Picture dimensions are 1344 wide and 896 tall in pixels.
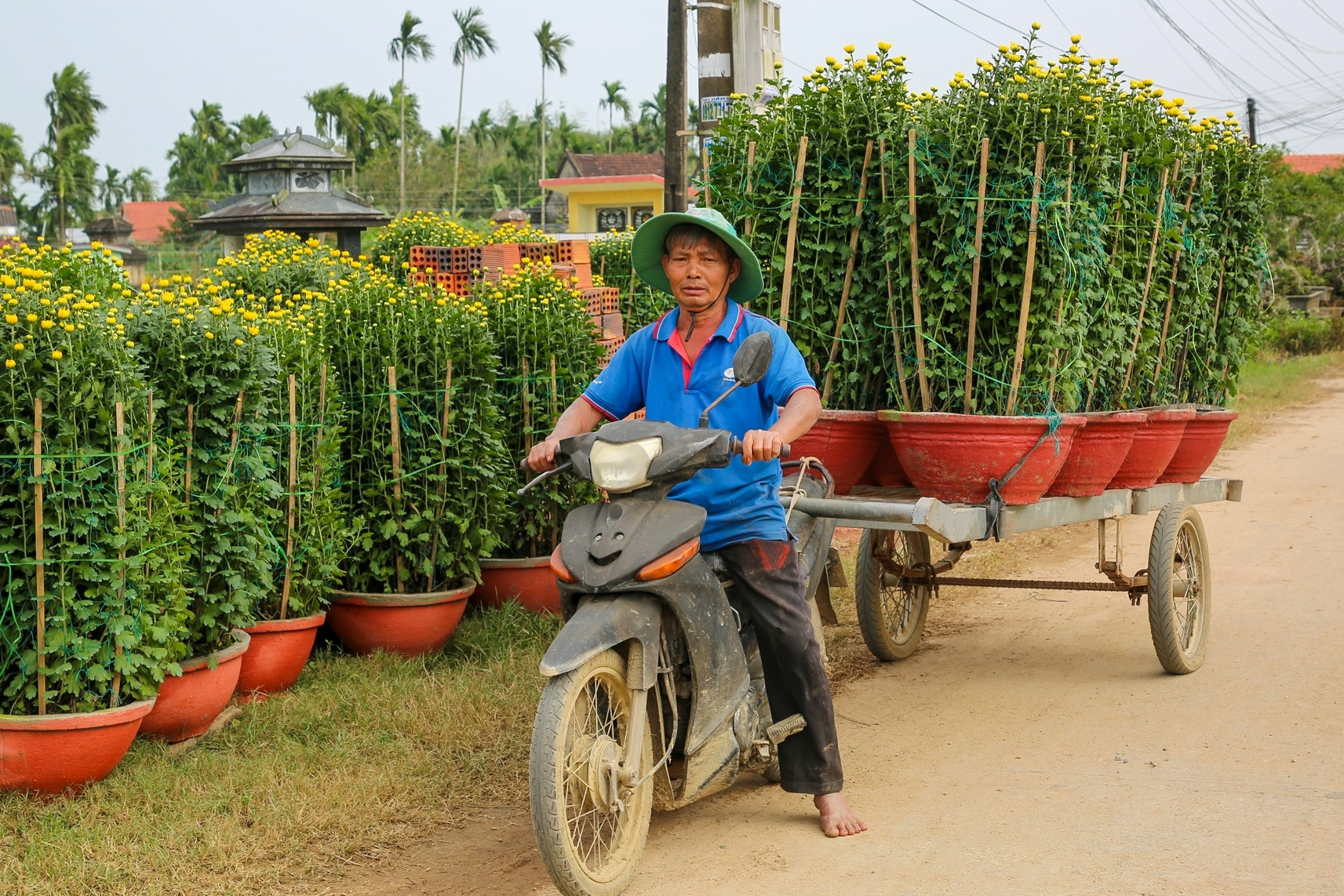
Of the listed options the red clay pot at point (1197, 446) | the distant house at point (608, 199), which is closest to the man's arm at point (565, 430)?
the red clay pot at point (1197, 446)

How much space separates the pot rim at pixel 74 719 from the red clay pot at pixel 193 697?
31 centimetres

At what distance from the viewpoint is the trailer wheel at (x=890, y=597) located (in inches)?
234

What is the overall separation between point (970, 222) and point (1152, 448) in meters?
1.48

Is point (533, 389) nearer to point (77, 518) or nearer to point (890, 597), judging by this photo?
point (890, 597)

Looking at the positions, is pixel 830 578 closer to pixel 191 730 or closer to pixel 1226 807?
pixel 1226 807

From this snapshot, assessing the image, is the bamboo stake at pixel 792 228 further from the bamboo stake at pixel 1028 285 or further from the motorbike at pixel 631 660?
the motorbike at pixel 631 660

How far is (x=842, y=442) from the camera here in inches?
209

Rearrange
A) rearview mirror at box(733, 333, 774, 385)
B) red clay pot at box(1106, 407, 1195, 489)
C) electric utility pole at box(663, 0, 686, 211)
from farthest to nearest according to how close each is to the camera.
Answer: electric utility pole at box(663, 0, 686, 211) → red clay pot at box(1106, 407, 1195, 489) → rearview mirror at box(733, 333, 774, 385)

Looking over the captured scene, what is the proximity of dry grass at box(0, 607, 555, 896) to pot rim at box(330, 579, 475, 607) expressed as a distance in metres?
0.28

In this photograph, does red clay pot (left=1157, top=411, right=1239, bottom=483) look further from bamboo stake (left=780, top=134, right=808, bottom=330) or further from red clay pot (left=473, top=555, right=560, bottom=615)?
red clay pot (left=473, top=555, right=560, bottom=615)

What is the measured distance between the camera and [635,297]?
12.2 m

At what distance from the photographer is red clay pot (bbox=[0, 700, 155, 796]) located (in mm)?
4133

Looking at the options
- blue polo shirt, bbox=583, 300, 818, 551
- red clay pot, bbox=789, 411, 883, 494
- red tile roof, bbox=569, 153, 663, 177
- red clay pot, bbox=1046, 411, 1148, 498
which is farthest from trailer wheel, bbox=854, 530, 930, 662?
red tile roof, bbox=569, 153, 663, 177

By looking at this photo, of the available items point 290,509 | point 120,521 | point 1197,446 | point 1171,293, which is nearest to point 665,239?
point 120,521
